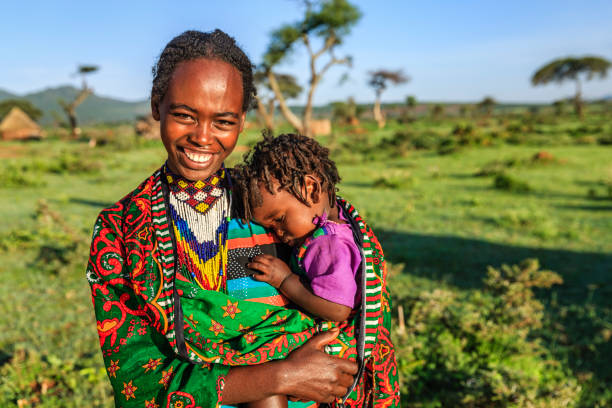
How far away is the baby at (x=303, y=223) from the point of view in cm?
144

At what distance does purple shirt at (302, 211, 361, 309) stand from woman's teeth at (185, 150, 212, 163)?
1.52 feet

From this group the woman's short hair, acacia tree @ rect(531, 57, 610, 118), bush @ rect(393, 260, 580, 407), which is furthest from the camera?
acacia tree @ rect(531, 57, 610, 118)

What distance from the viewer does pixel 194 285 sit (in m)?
1.34

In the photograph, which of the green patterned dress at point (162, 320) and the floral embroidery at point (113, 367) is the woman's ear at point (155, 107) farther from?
the floral embroidery at point (113, 367)

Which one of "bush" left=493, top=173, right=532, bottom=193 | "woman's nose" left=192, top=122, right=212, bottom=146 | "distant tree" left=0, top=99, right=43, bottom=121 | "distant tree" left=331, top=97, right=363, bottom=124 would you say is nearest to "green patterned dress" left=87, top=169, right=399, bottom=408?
"woman's nose" left=192, top=122, right=212, bottom=146

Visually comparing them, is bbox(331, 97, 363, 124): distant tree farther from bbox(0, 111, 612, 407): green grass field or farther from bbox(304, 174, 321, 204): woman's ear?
bbox(304, 174, 321, 204): woman's ear

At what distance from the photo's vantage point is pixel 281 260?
1531 mm

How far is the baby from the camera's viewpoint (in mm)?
1437

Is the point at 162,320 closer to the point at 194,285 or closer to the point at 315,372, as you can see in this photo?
the point at 194,285

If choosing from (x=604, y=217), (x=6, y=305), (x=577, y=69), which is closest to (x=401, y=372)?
(x=6, y=305)

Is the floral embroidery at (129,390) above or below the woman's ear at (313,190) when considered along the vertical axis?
below

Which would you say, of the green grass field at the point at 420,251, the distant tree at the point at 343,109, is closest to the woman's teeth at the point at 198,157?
the green grass field at the point at 420,251

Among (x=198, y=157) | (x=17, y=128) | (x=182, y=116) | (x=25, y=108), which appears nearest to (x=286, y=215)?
(x=198, y=157)

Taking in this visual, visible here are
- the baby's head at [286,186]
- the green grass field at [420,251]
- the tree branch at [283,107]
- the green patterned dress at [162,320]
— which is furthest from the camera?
the tree branch at [283,107]
